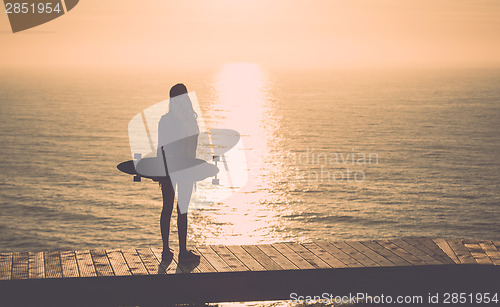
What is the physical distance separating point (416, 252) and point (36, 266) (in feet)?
20.4

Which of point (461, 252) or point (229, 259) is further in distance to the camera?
point (461, 252)

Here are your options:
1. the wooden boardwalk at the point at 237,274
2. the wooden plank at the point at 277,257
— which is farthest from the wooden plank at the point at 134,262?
the wooden plank at the point at 277,257

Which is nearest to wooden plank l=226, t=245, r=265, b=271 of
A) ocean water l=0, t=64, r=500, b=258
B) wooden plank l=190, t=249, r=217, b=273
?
wooden plank l=190, t=249, r=217, b=273

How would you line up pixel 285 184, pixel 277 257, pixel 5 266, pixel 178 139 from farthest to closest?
1. pixel 285 184
2. pixel 277 257
3. pixel 5 266
4. pixel 178 139

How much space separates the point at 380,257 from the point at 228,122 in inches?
4905

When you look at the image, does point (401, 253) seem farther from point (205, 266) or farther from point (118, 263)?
point (118, 263)

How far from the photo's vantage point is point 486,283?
931cm

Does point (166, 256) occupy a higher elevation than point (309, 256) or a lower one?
higher

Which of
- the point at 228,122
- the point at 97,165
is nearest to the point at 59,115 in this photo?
the point at 228,122

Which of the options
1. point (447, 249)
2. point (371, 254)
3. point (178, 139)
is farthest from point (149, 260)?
point (447, 249)

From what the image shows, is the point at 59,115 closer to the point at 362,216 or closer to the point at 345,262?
the point at 362,216

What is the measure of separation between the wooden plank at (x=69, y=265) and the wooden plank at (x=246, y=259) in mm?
2517

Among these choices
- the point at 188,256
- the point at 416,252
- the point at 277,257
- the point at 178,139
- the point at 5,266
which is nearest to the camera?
the point at 178,139

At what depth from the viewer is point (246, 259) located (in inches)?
357
